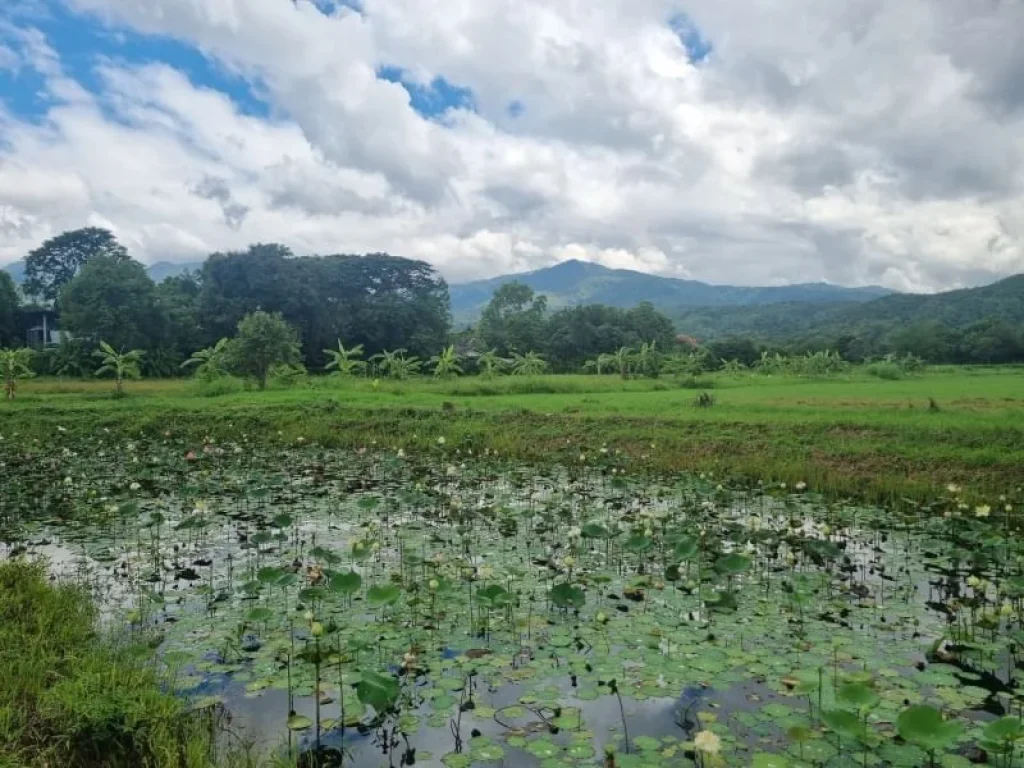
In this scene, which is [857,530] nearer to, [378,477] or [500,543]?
[500,543]

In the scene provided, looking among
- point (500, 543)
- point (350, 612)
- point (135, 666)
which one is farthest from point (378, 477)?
point (135, 666)

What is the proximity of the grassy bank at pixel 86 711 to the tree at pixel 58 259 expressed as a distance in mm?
59072

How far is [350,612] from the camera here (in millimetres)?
6621

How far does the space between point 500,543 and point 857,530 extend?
503 centimetres

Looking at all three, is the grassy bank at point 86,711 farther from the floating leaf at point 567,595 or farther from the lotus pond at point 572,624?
the floating leaf at point 567,595

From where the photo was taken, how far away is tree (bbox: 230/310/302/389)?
98.7 ft

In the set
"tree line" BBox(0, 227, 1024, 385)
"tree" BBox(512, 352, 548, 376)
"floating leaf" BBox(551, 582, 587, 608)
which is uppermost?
"tree line" BBox(0, 227, 1024, 385)

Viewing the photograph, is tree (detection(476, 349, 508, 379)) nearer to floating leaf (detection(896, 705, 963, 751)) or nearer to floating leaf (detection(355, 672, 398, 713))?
floating leaf (detection(355, 672, 398, 713))

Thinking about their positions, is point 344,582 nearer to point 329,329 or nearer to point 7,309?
point 329,329

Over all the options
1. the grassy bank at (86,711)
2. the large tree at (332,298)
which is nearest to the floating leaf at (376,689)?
the grassy bank at (86,711)

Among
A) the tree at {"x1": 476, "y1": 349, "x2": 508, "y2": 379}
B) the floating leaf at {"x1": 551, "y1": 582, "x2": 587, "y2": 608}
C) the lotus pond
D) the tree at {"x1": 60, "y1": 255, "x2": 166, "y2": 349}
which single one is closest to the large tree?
the tree at {"x1": 60, "y1": 255, "x2": 166, "y2": 349}

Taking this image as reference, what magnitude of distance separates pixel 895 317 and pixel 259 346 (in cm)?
9022

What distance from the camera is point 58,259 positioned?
5784 cm

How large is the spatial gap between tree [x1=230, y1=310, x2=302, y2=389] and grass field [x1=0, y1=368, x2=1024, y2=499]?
1.33m
